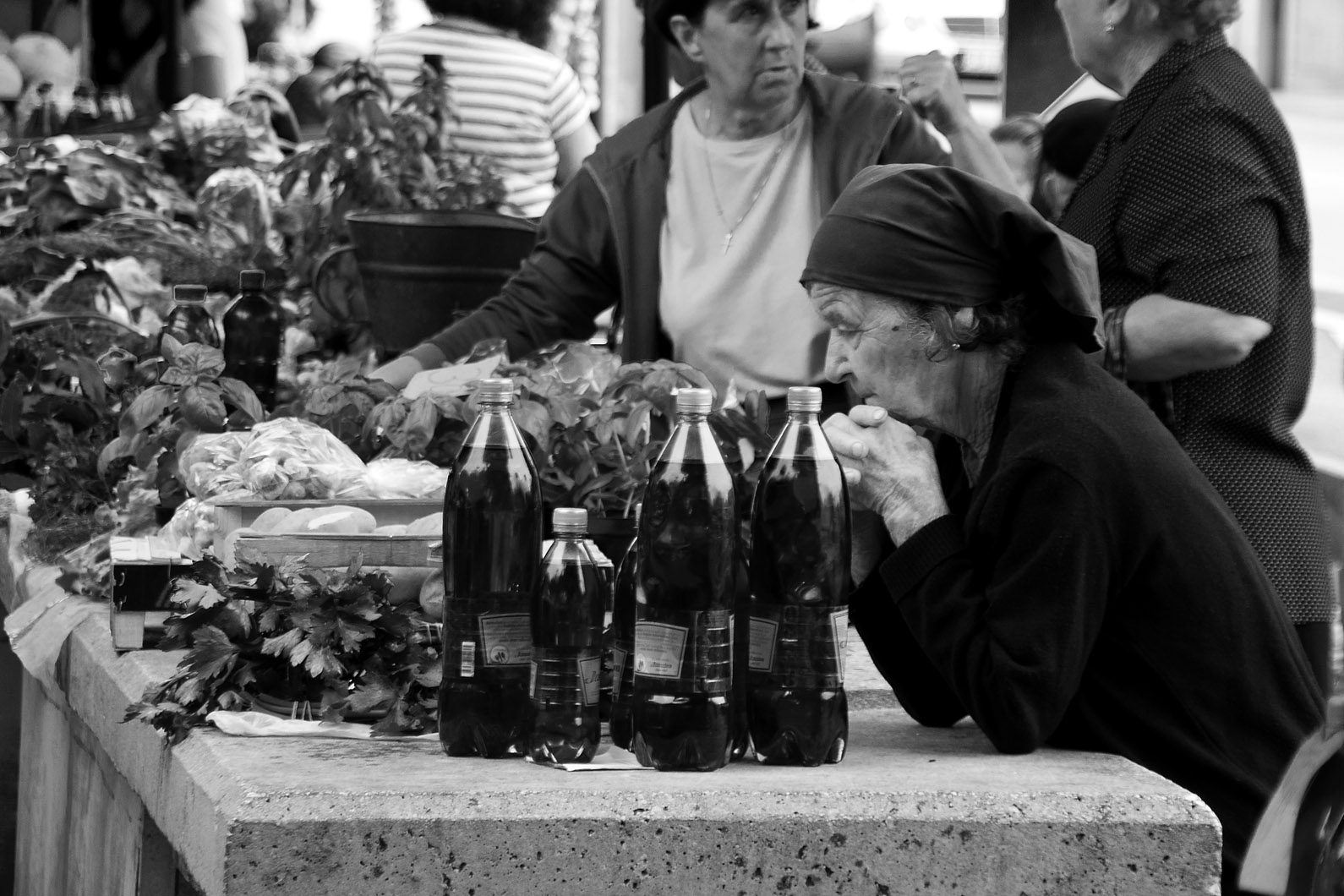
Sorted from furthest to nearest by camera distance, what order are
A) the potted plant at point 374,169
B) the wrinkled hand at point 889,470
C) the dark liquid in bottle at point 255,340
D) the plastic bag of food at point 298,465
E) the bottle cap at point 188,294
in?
the potted plant at point 374,169
the bottle cap at point 188,294
the dark liquid in bottle at point 255,340
the plastic bag of food at point 298,465
the wrinkled hand at point 889,470

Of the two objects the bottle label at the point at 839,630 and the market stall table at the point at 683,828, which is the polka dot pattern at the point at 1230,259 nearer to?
the market stall table at the point at 683,828

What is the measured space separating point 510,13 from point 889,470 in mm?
3470

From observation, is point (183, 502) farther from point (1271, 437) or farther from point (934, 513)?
point (1271, 437)

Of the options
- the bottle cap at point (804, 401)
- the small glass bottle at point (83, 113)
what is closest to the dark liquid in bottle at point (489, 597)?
the bottle cap at point (804, 401)

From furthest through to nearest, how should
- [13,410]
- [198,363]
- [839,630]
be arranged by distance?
[13,410], [198,363], [839,630]

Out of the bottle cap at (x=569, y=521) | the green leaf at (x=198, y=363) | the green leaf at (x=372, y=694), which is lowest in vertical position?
the green leaf at (x=372, y=694)

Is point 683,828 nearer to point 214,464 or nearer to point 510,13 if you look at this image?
point 214,464

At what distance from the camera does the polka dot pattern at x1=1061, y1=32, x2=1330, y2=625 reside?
2855 mm

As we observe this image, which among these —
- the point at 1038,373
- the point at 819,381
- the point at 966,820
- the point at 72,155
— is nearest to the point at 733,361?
the point at 819,381

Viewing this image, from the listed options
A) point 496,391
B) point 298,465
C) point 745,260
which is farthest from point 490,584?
point 745,260

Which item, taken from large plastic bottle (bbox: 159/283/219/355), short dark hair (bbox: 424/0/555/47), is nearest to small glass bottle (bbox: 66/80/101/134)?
short dark hair (bbox: 424/0/555/47)

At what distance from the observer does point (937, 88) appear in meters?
3.60

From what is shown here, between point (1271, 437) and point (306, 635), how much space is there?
1.61 metres

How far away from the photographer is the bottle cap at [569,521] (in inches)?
83.0
